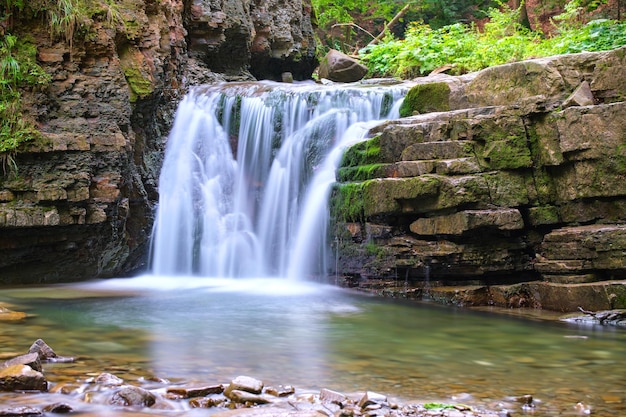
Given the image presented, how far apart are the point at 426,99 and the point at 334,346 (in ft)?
21.7

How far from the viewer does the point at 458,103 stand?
1051 cm

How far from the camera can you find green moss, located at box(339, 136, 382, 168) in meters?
9.45

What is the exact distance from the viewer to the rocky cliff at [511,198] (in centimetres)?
759

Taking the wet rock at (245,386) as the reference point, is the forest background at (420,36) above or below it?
above

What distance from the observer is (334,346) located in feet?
18.2

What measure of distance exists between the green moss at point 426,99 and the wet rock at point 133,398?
8.31 m

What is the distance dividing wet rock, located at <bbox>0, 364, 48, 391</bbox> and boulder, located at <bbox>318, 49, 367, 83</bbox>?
49.8ft

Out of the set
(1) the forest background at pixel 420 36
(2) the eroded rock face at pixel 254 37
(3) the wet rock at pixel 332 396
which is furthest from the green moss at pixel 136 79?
(3) the wet rock at pixel 332 396

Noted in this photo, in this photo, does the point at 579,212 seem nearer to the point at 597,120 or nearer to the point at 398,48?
the point at 597,120

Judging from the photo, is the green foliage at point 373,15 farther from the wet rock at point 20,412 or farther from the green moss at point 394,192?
the wet rock at point 20,412

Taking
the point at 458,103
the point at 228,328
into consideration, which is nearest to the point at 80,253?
the point at 228,328

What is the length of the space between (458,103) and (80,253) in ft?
22.4

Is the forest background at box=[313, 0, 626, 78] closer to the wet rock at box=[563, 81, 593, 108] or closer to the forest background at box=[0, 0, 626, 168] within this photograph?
the forest background at box=[0, 0, 626, 168]

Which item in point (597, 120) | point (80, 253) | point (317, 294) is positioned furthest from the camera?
point (80, 253)
